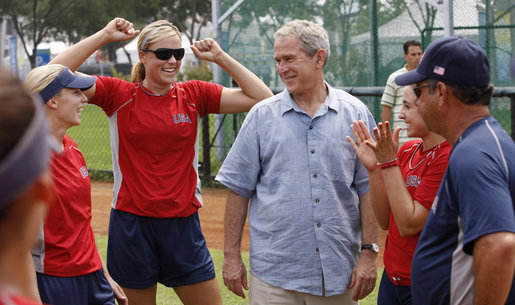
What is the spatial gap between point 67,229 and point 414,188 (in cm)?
186

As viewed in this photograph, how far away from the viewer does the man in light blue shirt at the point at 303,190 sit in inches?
143

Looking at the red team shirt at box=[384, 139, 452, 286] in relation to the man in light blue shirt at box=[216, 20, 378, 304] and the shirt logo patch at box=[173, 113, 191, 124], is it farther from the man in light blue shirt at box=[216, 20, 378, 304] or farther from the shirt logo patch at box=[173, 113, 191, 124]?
the shirt logo patch at box=[173, 113, 191, 124]

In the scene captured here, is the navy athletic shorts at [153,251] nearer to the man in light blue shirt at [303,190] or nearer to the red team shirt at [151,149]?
the red team shirt at [151,149]

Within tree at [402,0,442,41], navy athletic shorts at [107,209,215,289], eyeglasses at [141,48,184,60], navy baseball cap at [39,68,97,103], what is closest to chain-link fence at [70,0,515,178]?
tree at [402,0,442,41]

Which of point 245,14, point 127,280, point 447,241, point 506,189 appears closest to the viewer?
point 506,189

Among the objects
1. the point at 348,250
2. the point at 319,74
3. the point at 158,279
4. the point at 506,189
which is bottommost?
the point at 158,279

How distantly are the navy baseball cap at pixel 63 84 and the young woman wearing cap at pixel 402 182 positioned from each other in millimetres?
1587

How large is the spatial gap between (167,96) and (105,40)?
0.60m

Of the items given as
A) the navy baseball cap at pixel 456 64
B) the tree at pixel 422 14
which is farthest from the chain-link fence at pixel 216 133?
the navy baseball cap at pixel 456 64

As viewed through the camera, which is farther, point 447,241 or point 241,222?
point 241,222

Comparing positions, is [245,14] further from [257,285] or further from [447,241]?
[447,241]

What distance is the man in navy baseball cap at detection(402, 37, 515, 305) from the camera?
7.80 feet

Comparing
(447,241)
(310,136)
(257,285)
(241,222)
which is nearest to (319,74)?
(310,136)

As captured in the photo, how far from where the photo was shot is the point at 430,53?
2.79 meters
